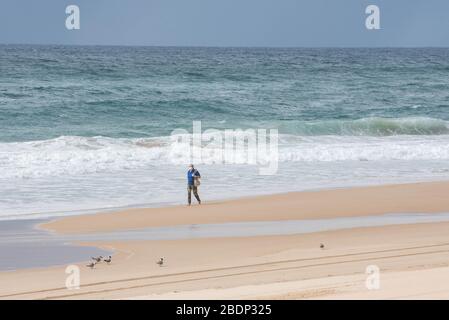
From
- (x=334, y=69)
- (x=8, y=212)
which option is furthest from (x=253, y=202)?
(x=334, y=69)

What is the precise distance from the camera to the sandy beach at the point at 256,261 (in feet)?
31.1

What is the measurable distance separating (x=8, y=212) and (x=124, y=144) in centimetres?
1368

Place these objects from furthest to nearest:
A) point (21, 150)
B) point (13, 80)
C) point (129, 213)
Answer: point (13, 80) < point (21, 150) < point (129, 213)

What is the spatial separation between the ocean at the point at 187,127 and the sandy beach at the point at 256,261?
2.19 meters

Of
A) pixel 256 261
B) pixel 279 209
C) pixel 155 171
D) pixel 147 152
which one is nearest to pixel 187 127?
pixel 147 152

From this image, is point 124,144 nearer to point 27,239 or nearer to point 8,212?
point 8,212

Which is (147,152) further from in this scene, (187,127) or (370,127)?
(370,127)

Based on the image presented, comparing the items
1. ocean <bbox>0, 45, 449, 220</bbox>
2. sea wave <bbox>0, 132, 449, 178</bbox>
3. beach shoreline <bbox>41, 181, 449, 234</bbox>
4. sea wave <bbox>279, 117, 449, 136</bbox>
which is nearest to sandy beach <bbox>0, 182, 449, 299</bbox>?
beach shoreline <bbox>41, 181, 449, 234</bbox>

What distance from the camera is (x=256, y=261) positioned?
12109 millimetres

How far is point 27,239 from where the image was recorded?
14.3 m

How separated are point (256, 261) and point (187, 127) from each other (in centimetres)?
2554

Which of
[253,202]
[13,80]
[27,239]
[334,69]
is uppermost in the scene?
[334,69]

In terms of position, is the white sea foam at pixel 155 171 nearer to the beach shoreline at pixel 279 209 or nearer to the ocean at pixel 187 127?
the ocean at pixel 187 127

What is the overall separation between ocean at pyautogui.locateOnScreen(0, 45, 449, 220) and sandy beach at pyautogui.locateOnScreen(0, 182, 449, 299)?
2.19 metres
